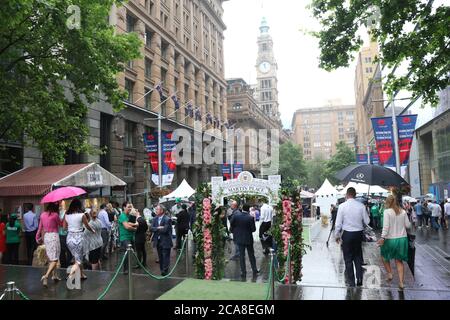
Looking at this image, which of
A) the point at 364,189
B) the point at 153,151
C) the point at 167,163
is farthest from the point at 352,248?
the point at 153,151

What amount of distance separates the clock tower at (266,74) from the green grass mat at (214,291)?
14902 centimetres

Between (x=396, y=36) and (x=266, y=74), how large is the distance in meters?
154

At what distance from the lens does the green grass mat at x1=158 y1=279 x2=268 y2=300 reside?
810 centimetres

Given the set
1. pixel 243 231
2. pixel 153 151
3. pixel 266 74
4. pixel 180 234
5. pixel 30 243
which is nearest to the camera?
pixel 243 231

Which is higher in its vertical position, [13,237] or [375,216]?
[13,237]

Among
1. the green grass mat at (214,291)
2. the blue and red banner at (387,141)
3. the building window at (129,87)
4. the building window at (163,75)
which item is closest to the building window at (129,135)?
the building window at (129,87)

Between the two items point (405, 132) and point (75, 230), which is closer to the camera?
point (75, 230)

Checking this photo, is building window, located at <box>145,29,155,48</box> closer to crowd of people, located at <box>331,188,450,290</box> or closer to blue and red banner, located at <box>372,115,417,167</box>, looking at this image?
blue and red banner, located at <box>372,115,417,167</box>

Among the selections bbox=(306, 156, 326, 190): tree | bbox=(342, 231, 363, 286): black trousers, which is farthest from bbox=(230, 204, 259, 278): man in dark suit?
bbox=(306, 156, 326, 190): tree

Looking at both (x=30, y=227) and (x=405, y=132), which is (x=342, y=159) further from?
(x=30, y=227)

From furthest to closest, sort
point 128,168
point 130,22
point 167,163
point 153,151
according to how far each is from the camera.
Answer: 1. point 130,22
2. point 128,168
3. point 153,151
4. point 167,163

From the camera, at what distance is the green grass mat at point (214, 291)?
8.10 meters

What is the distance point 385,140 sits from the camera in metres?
A: 21.1
